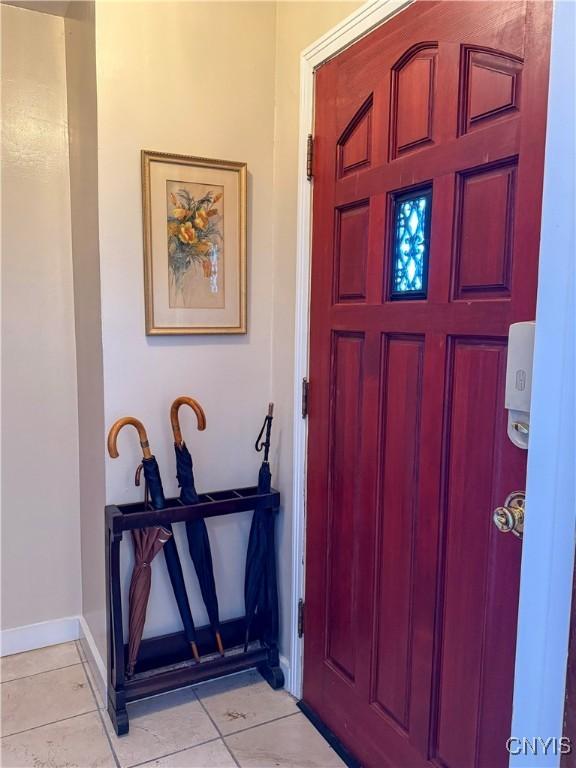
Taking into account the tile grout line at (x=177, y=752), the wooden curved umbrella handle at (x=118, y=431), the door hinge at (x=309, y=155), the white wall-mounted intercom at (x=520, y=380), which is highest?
the door hinge at (x=309, y=155)

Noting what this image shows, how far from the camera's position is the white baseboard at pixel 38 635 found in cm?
226

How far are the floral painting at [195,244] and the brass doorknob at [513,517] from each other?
1.28m

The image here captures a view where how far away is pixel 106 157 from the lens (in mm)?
1825

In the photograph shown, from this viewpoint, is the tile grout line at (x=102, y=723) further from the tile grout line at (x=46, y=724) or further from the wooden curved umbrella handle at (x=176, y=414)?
the wooden curved umbrella handle at (x=176, y=414)

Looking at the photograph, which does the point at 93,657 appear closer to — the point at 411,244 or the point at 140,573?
the point at 140,573

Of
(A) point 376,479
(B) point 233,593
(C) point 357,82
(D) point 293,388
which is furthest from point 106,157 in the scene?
(B) point 233,593

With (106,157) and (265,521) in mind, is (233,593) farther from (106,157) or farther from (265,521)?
(106,157)

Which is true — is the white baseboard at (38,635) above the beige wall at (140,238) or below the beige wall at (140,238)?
below

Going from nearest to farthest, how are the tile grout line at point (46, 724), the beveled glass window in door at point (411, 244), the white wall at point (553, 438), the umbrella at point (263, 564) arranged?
the white wall at point (553, 438) → the beveled glass window in door at point (411, 244) → the tile grout line at point (46, 724) → the umbrella at point (263, 564)

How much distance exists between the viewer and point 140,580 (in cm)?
189

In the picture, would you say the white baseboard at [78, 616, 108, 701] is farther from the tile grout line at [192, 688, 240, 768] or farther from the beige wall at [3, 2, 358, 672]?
the tile grout line at [192, 688, 240, 768]

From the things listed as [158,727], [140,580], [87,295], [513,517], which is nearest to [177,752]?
[158,727]

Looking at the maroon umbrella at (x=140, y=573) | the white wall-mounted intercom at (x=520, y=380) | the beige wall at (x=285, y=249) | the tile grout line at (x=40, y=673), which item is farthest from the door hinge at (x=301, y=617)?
the white wall-mounted intercom at (x=520, y=380)

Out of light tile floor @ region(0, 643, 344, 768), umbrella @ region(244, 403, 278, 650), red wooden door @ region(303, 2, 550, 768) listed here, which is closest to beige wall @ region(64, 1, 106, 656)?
light tile floor @ region(0, 643, 344, 768)
